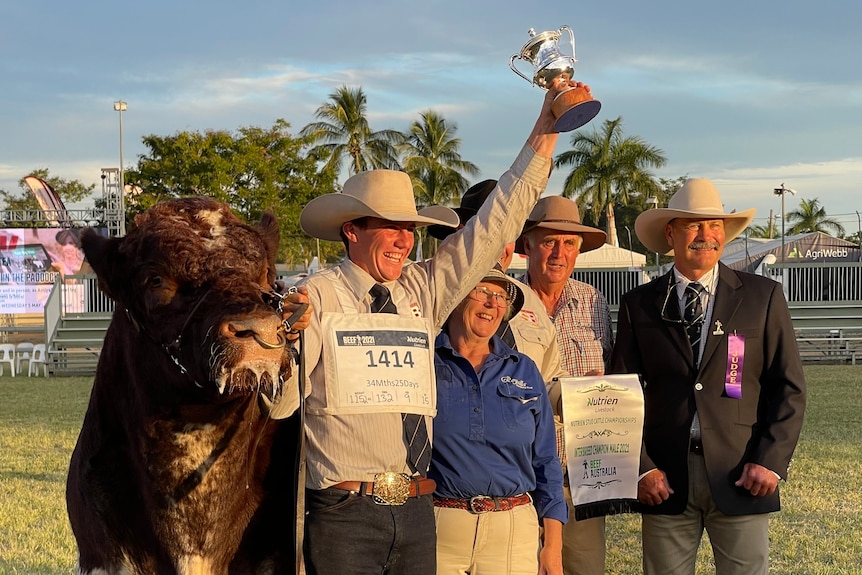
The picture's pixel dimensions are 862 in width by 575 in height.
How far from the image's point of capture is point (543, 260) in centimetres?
522

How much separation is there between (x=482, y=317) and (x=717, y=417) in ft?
4.49

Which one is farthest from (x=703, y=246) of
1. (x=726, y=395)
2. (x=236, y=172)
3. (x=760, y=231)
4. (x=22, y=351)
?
(x=760, y=231)

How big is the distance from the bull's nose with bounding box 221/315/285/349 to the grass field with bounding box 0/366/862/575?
4.69 metres

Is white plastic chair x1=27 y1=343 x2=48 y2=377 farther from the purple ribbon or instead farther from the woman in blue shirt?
the purple ribbon

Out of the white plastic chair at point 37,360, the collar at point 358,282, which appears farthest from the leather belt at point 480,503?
the white plastic chair at point 37,360

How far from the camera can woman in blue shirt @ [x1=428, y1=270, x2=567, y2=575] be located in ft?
12.9

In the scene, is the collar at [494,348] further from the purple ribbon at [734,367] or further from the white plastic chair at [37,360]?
the white plastic chair at [37,360]

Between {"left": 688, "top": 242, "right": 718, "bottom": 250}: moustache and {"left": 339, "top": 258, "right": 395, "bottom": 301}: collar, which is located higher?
{"left": 688, "top": 242, "right": 718, "bottom": 250}: moustache

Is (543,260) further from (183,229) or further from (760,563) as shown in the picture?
(183,229)

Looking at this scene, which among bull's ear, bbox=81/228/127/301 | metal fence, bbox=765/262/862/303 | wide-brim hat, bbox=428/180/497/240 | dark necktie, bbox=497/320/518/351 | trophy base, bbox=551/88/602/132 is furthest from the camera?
metal fence, bbox=765/262/862/303

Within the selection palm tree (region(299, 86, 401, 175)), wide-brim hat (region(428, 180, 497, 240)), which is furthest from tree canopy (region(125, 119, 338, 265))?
wide-brim hat (region(428, 180, 497, 240))

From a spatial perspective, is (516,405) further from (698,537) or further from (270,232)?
(698,537)

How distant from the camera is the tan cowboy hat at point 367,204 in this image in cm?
388

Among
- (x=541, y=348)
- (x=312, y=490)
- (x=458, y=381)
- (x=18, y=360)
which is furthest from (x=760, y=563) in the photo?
(x=18, y=360)
